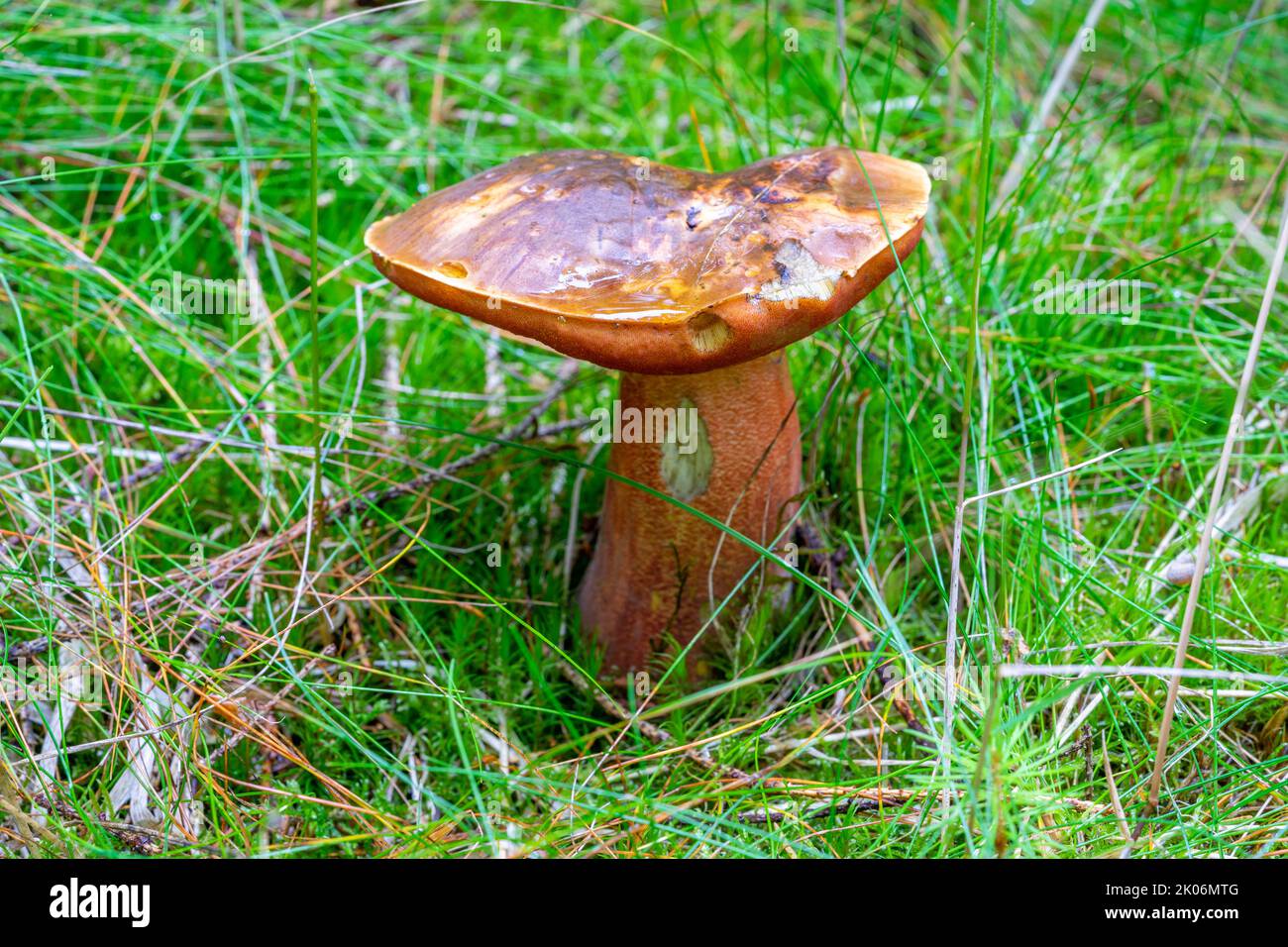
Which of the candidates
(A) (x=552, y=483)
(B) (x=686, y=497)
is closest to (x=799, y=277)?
(B) (x=686, y=497)

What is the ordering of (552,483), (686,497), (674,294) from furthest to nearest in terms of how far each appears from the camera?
1. (552,483)
2. (686,497)
3. (674,294)

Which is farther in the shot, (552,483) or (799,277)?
(552,483)

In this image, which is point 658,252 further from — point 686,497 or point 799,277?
point 686,497

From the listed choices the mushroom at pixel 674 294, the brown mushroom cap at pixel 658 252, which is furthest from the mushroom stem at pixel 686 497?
the brown mushroom cap at pixel 658 252

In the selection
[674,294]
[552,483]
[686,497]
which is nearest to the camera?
[674,294]

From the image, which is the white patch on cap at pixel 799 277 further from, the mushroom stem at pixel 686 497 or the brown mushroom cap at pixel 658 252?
the mushroom stem at pixel 686 497

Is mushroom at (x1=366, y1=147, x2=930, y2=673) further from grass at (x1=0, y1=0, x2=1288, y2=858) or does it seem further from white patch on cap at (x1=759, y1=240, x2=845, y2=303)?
grass at (x1=0, y1=0, x2=1288, y2=858)
